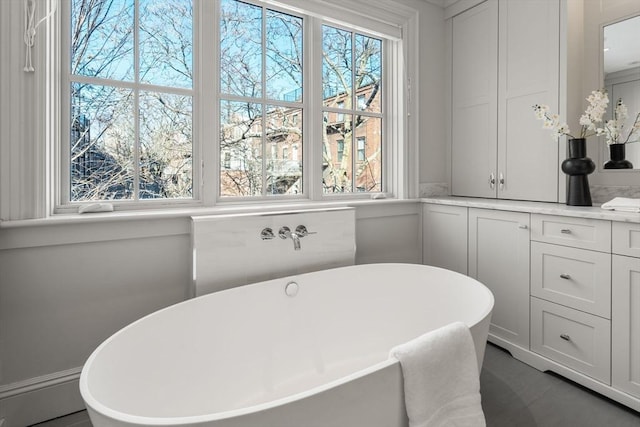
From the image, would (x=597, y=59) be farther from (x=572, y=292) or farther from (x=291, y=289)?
(x=291, y=289)

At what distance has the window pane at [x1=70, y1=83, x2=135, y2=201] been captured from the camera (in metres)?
1.81

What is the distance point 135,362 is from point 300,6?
2.22m

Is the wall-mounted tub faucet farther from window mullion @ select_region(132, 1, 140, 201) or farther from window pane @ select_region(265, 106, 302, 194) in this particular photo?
window mullion @ select_region(132, 1, 140, 201)

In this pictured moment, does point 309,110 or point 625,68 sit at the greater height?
point 625,68

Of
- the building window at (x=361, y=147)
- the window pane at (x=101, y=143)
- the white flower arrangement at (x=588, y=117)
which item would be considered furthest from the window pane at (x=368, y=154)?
the window pane at (x=101, y=143)

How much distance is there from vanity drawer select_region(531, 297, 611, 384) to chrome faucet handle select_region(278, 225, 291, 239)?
1514 mm

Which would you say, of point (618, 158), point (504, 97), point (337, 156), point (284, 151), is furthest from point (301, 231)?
point (618, 158)

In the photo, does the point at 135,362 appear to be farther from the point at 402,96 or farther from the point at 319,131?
the point at 402,96

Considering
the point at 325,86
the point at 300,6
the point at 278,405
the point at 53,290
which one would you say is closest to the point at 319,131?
the point at 325,86

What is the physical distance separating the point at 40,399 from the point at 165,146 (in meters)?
1.37

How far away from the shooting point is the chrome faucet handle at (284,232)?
2.05 m

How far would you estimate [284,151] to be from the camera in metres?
2.43

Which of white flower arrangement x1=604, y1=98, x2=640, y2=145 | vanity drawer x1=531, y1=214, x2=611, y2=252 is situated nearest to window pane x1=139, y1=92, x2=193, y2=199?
vanity drawer x1=531, y1=214, x2=611, y2=252

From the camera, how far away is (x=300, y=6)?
2.30m
